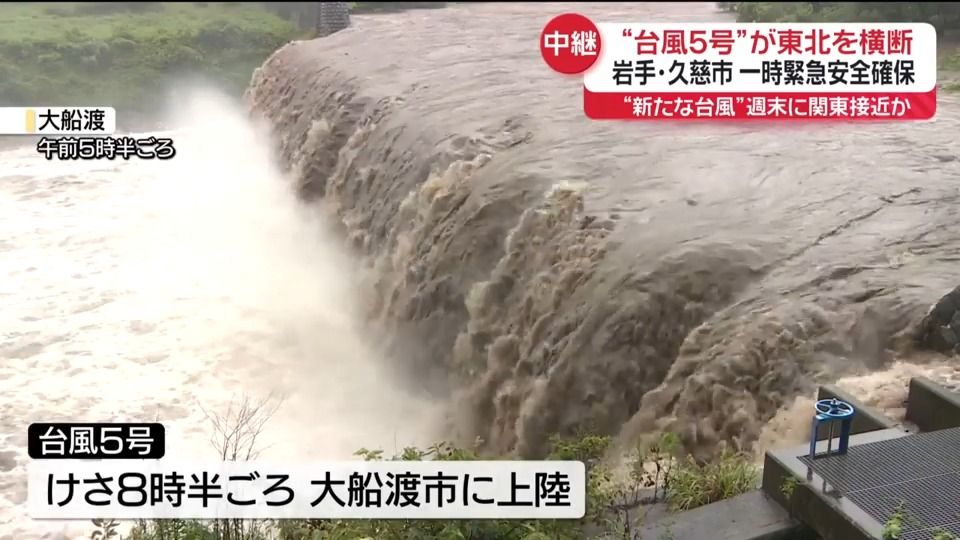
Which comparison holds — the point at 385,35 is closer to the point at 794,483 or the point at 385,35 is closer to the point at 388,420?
the point at 388,420

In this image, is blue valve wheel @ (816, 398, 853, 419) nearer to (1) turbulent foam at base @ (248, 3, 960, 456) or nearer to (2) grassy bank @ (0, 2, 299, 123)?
(1) turbulent foam at base @ (248, 3, 960, 456)

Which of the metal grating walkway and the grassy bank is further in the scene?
the grassy bank

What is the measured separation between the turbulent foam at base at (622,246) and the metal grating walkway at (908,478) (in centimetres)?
38

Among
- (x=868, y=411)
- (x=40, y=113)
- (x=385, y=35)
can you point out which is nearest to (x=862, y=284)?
(x=868, y=411)

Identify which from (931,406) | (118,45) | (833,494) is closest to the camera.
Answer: (833,494)

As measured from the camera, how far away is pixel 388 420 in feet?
8.54

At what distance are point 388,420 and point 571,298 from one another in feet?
2.18

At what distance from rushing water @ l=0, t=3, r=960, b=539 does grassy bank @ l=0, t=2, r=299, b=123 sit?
202mm
